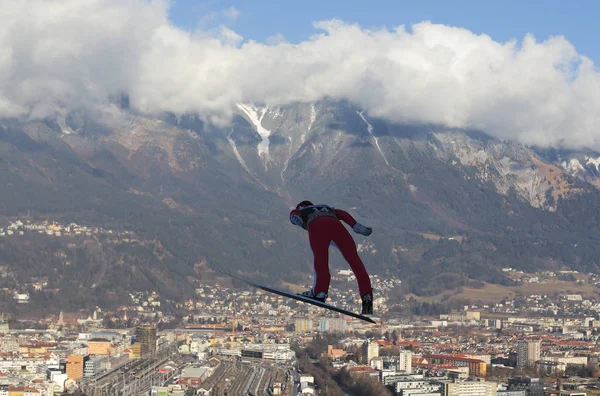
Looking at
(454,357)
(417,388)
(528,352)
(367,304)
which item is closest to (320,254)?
(367,304)

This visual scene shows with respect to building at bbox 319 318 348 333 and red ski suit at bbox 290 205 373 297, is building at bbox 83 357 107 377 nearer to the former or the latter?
building at bbox 319 318 348 333

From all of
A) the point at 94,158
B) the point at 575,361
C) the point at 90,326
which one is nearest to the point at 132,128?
the point at 94,158

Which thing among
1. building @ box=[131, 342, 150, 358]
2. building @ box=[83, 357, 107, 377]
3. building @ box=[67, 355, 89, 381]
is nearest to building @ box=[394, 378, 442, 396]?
building @ box=[67, 355, 89, 381]

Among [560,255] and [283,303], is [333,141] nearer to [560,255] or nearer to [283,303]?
[560,255]

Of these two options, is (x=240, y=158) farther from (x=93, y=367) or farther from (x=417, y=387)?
(x=417, y=387)

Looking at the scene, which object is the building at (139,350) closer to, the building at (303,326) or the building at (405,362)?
the building at (303,326)

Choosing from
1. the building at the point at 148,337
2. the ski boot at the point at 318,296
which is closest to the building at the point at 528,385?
the building at the point at 148,337
